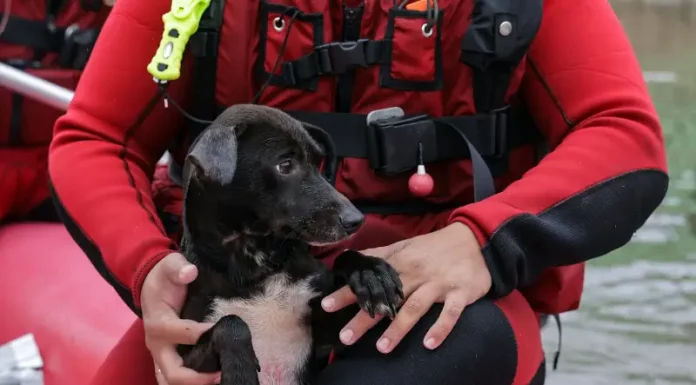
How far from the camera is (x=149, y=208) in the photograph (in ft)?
4.49

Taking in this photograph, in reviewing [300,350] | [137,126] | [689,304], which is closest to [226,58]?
[137,126]

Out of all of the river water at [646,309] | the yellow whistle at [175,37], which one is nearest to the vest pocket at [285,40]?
the yellow whistle at [175,37]

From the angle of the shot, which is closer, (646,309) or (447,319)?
(447,319)

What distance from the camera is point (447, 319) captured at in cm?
116

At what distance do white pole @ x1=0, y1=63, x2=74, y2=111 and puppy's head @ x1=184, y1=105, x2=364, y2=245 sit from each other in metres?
0.82

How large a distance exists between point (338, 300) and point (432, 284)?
13 centimetres

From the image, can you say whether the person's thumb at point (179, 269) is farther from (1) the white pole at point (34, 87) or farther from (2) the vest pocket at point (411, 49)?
(1) the white pole at point (34, 87)

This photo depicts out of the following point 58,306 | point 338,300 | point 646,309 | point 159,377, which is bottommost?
point 646,309

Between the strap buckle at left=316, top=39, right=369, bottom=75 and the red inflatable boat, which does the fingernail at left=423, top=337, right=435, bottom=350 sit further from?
the red inflatable boat

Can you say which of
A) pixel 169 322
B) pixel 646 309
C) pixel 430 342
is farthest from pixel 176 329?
pixel 646 309

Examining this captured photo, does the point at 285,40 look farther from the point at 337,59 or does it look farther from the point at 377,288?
the point at 377,288

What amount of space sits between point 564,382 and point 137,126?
135 cm

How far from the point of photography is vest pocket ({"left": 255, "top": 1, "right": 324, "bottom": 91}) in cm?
139

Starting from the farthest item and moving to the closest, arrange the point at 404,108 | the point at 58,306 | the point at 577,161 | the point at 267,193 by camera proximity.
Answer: the point at 58,306 < the point at 404,108 < the point at 577,161 < the point at 267,193
